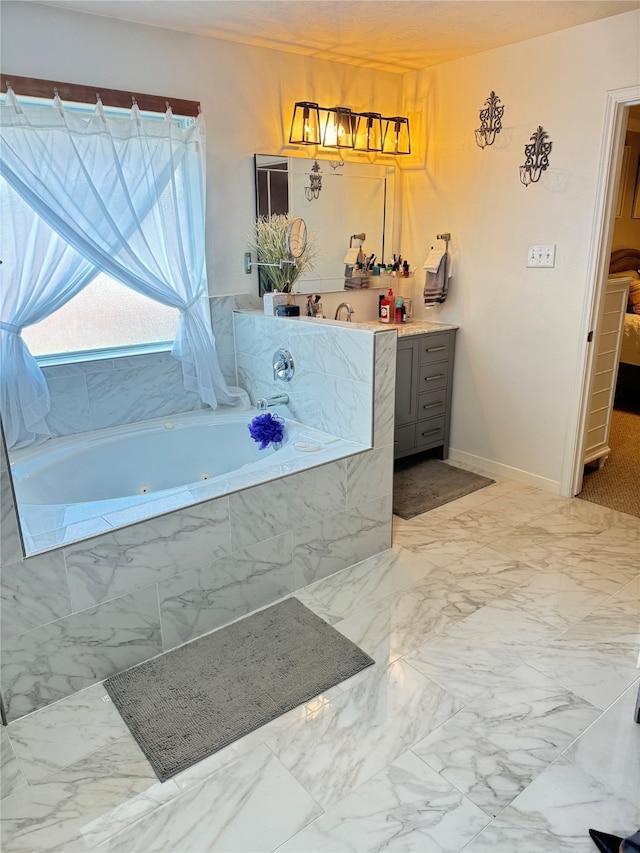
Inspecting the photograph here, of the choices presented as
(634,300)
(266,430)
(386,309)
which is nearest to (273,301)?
(266,430)

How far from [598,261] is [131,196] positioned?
7.80ft

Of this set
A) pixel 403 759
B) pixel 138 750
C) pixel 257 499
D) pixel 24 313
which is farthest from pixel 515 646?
pixel 24 313

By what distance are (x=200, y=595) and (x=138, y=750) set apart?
576 mm

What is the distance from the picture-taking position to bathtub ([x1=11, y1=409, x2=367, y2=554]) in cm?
206

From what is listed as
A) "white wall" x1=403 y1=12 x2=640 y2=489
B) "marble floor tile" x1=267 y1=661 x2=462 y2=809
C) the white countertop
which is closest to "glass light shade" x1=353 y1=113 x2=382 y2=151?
"white wall" x1=403 y1=12 x2=640 y2=489

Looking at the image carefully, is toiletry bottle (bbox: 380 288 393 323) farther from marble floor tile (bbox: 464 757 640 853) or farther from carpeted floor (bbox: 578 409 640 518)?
marble floor tile (bbox: 464 757 640 853)

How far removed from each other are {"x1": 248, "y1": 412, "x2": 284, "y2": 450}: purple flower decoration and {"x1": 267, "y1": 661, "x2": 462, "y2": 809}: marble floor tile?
1.27 m

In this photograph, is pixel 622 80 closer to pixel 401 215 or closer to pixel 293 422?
pixel 401 215

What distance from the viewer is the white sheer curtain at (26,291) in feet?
8.48

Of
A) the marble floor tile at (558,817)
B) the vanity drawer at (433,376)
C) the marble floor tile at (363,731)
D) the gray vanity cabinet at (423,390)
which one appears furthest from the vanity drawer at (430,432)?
the marble floor tile at (558,817)

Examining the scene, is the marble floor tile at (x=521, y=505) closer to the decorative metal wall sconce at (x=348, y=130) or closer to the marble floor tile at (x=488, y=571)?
the marble floor tile at (x=488, y=571)

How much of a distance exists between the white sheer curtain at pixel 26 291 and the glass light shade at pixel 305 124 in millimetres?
1441

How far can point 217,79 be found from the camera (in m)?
3.03

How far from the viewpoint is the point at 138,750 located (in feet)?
5.75
